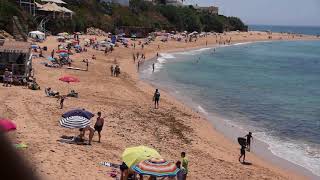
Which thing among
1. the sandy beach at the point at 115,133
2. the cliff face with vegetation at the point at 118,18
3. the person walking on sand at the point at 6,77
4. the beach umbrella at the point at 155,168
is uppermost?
the cliff face with vegetation at the point at 118,18

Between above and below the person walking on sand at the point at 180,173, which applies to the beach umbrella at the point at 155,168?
above

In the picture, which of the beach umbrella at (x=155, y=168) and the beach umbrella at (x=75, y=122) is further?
the beach umbrella at (x=75, y=122)

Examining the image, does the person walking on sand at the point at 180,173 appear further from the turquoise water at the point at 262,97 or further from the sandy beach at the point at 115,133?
the turquoise water at the point at 262,97

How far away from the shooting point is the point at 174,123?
2106 centimetres

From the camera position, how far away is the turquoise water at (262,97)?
823 inches

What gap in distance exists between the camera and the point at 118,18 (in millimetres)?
82812

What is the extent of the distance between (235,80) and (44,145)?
33.9 meters

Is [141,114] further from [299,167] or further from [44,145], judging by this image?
[44,145]

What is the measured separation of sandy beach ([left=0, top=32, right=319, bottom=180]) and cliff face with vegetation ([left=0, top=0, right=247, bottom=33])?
23.0 metres

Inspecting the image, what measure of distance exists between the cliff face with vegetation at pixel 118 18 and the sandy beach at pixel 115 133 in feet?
75.4

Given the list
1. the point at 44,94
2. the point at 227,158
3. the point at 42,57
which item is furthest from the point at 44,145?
the point at 42,57

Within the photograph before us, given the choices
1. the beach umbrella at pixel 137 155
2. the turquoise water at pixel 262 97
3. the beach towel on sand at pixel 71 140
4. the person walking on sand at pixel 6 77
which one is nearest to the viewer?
the beach umbrella at pixel 137 155

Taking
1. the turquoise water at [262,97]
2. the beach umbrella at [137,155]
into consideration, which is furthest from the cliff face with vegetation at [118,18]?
the beach umbrella at [137,155]

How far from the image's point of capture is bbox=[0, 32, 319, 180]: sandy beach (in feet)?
38.7
